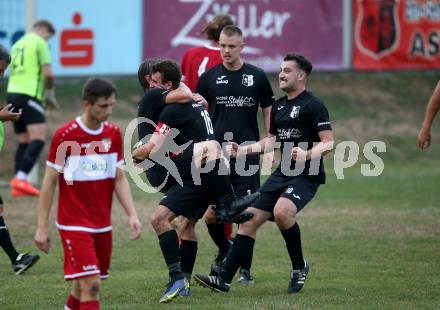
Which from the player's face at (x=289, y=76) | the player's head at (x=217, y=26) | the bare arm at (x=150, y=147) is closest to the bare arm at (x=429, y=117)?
the player's face at (x=289, y=76)

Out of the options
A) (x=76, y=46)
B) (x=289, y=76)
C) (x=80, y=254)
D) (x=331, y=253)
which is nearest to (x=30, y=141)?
(x=76, y=46)

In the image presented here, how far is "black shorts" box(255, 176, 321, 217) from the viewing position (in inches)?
321

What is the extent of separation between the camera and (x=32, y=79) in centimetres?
1477

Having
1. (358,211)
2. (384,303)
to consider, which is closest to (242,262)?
(384,303)

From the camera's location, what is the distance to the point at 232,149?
8.45 meters

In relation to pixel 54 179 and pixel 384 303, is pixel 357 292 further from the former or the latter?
pixel 54 179

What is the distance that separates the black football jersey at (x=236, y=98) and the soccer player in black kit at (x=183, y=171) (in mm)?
727

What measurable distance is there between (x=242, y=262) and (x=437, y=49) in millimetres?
13107

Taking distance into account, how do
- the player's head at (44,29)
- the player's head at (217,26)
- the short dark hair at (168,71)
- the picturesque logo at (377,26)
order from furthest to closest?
the picturesque logo at (377,26) < the player's head at (44,29) < the player's head at (217,26) < the short dark hair at (168,71)

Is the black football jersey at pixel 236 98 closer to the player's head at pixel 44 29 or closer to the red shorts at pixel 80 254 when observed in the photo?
the red shorts at pixel 80 254

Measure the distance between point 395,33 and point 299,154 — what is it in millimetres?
12882

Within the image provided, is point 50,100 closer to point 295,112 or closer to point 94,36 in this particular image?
point 94,36

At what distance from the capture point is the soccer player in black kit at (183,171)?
7992 mm

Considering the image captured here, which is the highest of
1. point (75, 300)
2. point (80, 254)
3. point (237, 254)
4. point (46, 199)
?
point (46, 199)
